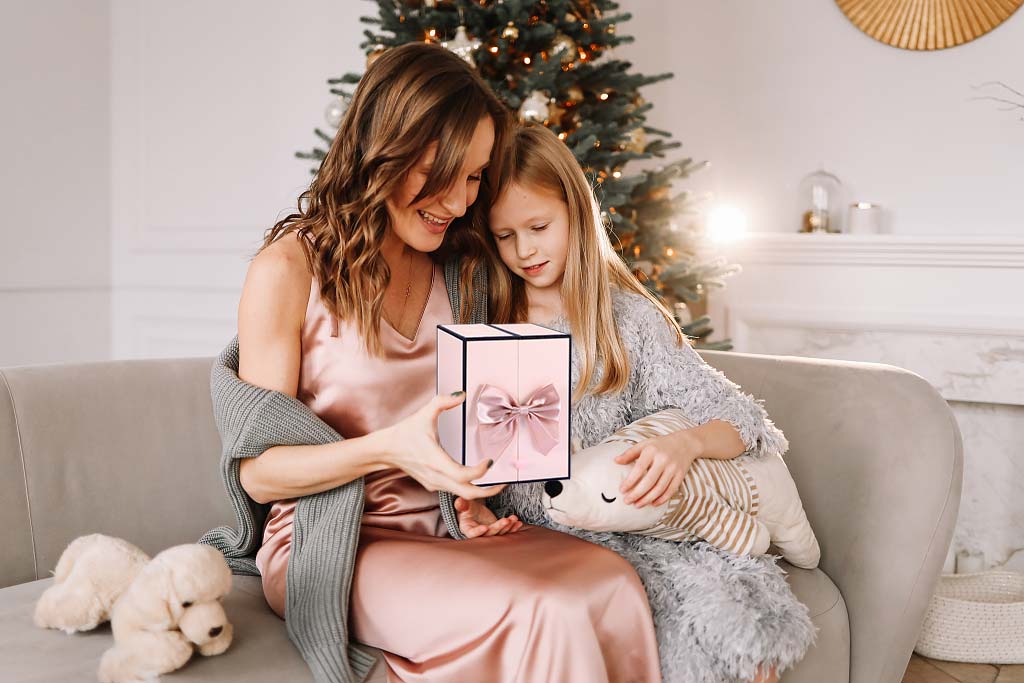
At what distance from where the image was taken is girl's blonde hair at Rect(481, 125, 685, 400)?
1.57m

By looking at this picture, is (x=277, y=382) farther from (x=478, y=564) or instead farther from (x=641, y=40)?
(x=641, y=40)

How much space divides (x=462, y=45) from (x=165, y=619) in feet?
5.16

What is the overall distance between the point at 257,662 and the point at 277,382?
41 centimetres

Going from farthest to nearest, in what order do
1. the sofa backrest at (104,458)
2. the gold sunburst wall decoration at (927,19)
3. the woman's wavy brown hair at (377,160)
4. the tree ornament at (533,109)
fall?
the gold sunburst wall decoration at (927,19) → the tree ornament at (533,109) → the sofa backrest at (104,458) → the woman's wavy brown hair at (377,160)

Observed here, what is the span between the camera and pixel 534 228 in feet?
5.19

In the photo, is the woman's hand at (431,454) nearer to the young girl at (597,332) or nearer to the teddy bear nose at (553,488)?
the teddy bear nose at (553,488)

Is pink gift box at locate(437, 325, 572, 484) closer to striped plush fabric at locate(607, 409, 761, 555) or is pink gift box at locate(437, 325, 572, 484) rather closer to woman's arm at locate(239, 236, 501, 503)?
woman's arm at locate(239, 236, 501, 503)

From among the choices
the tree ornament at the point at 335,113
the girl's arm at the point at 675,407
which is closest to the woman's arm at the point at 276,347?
the girl's arm at the point at 675,407

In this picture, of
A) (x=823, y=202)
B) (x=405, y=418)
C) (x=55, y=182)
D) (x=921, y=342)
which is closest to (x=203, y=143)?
(x=55, y=182)

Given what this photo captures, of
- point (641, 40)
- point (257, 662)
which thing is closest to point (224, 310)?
point (641, 40)

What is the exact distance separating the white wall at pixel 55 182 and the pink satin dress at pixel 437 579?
2.65m

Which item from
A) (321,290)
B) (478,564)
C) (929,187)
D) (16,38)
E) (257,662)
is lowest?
(257,662)

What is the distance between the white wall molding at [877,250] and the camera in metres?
2.70

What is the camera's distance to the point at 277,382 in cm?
138
